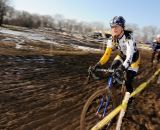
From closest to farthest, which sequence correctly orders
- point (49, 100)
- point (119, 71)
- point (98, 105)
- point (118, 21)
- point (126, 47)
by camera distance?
point (119, 71) → point (118, 21) → point (98, 105) → point (126, 47) → point (49, 100)

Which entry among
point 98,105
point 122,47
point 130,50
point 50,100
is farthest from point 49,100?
point 130,50

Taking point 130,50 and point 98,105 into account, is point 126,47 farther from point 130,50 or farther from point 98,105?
point 98,105

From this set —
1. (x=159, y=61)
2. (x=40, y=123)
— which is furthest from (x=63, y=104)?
(x=159, y=61)

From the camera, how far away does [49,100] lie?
29.3 ft

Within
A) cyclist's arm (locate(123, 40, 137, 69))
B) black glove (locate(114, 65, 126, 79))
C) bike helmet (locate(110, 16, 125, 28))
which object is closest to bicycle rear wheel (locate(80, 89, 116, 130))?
black glove (locate(114, 65, 126, 79))

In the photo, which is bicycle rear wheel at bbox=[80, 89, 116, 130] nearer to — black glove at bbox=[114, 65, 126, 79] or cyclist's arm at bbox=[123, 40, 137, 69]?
black glove at bbox=[114, 65, 126, 79]

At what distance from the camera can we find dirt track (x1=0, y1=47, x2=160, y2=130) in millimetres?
7082

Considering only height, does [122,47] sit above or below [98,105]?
above

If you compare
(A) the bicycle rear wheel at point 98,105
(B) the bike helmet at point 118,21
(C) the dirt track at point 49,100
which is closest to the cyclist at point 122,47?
(B) the bike helmet at point 118,21

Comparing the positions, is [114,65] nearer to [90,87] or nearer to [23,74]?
[90,87]

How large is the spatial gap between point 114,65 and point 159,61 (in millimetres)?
7318

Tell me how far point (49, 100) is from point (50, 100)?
0.03 metres

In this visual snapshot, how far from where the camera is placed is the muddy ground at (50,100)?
7066 millimetres

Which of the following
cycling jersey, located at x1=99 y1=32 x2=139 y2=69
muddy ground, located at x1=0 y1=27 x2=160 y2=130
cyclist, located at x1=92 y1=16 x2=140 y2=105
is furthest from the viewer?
muddy ground, located at x1=0 y1=27 x2=160 y2=130
